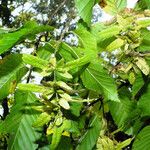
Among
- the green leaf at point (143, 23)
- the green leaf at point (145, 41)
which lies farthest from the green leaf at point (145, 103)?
the green leaf at point (143, 23)

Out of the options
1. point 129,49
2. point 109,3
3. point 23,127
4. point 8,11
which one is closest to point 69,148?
point 23,127

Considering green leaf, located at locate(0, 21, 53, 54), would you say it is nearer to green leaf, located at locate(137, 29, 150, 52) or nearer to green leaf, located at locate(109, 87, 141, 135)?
green leaf, located at locate(137, 29, 150, 52)

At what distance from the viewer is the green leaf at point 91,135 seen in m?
1.21

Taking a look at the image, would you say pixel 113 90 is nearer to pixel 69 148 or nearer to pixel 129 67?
pixel 129 67

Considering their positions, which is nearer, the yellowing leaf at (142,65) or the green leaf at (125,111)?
the yellowing leaf at (142,65)

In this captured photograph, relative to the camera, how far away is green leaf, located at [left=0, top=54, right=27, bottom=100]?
3.38 ft

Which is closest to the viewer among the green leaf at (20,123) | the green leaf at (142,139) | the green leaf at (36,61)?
the green leaf at (36,61)

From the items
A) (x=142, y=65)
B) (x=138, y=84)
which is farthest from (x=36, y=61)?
(x=138, y=84)

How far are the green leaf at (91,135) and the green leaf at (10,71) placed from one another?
1.09ft

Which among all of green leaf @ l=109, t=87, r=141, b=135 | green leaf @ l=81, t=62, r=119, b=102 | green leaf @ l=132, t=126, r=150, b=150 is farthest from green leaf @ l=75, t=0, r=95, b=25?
green leaf @ l=132, t=126, r=150, b=150

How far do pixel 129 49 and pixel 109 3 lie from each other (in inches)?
8.6

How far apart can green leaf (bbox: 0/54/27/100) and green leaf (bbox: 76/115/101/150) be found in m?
0.33

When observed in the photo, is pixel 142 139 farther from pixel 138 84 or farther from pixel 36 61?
pixel 36 61

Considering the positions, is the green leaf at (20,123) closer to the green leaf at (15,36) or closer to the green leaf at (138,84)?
the green leaf at (15,36)
